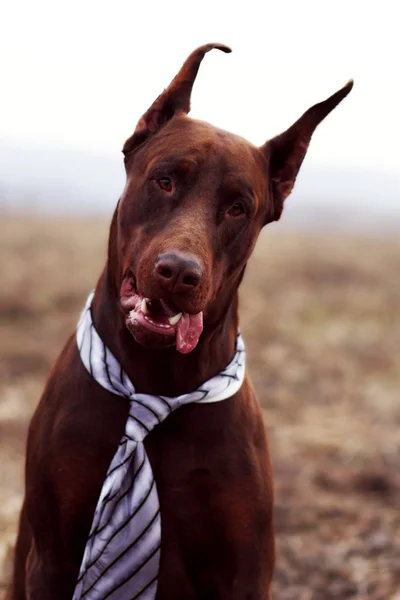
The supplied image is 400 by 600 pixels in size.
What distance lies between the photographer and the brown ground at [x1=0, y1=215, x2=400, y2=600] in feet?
20.1

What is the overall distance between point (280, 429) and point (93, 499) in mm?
5397

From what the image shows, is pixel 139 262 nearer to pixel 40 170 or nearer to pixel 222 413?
pixel 222 413

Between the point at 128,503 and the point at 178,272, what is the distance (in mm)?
960

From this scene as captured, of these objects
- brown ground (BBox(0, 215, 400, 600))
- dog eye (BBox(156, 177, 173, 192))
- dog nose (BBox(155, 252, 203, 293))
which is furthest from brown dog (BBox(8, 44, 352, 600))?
brown ground (BBox(0, 215, 400, 600))

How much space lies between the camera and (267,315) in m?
14.7

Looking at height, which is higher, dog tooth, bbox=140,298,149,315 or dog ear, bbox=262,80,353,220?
dog ear, bbox=262,80,353,220

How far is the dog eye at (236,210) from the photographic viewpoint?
11.9 feet

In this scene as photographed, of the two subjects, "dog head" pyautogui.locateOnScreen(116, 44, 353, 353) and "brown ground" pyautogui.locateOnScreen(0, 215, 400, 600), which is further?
"brown ground" pyautogui.locateOnScreen(0, 215, 400, 600)

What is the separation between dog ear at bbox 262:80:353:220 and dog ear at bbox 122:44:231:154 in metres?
0.36

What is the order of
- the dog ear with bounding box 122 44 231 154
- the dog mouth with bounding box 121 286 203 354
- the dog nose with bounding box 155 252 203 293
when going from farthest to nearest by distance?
the dog ear with bounding box 122 44 231 154, the dog mouth with bounding box 121 286 203 354, the dog nose with bounding box 155 252 203 293

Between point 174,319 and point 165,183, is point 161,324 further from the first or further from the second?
point 165,183

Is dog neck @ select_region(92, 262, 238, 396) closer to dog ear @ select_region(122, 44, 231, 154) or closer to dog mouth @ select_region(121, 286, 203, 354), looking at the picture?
dog mouth @ select_region(121, 286, 203, 354)

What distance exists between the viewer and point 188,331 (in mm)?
3498

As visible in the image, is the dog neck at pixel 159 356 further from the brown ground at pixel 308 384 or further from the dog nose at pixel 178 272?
the brown ground at pixel 308 384
